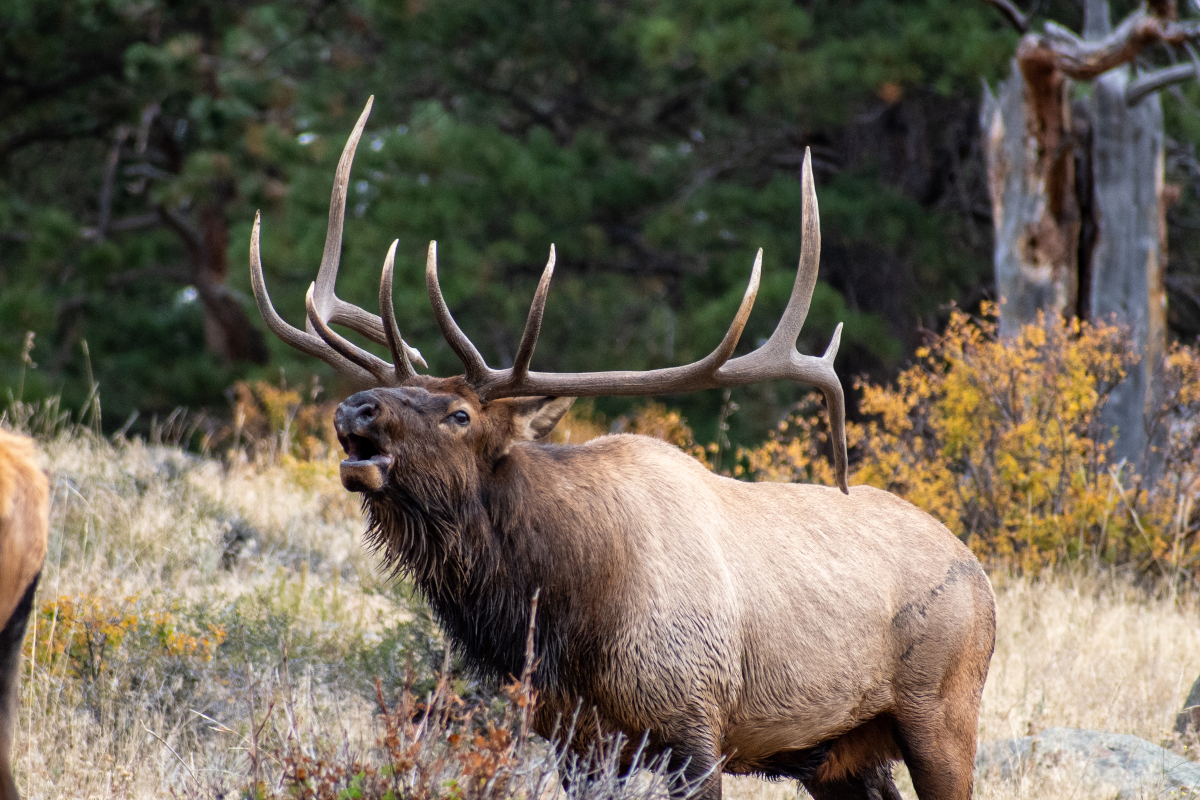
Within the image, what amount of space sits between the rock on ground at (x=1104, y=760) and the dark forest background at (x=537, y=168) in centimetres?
655

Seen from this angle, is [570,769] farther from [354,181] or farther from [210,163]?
[210,163]

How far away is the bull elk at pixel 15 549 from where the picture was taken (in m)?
2.70

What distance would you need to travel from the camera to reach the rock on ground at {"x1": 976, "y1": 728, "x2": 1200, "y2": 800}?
4797 mm

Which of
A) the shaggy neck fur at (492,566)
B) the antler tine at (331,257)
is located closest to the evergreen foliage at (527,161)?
the antler tine at (331,257)

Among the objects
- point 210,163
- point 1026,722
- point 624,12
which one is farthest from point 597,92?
point 1026,722

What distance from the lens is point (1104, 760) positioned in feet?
16.4

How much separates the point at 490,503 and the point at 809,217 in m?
1.35

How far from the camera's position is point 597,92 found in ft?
52.7

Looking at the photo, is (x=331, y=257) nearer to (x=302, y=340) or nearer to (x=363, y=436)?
(x=302, y=340)

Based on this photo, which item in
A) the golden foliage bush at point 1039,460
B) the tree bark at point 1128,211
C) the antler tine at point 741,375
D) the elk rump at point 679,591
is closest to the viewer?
the elk rump at point 679,591

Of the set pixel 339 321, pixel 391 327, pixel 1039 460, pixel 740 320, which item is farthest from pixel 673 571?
pixel 1039 460

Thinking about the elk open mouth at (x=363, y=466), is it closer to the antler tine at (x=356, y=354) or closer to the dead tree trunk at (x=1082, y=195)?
the antler tine at (x=356, y=354)

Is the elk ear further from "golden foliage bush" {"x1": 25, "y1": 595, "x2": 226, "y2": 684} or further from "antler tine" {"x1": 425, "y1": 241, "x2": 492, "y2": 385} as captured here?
"golden foliage bush" {"x1": 25, "y1": 595, "x2": 226, "y2": 684}

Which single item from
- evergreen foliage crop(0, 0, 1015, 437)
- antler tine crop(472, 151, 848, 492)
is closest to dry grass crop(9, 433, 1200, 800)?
antler tine crop(472, 151, 848, 492)
